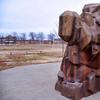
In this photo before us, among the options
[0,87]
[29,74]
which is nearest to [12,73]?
[29,74]

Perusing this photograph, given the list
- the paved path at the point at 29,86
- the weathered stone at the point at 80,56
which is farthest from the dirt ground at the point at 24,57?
the weathered stone at the point at 80,56

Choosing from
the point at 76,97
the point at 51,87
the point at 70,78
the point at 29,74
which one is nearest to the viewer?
the point at 76,97

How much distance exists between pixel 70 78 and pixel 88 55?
24.0 inches

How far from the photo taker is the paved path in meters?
5.28

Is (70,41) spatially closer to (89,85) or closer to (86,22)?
(86,22)

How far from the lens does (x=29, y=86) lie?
6133 mm

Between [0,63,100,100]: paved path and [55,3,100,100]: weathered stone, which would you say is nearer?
[55,3,100,100]: weathered stone

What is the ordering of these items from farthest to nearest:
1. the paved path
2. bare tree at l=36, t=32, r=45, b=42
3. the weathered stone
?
bare tree at l=36, t=32, r=45, b=42 → the paved path → the weathered stone

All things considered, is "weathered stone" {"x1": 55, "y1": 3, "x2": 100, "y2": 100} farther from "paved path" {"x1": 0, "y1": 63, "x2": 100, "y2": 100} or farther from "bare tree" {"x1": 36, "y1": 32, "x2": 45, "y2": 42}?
"bare tree" {"x1": 36, "y1": 32, "x2": 45, "y2": 42}

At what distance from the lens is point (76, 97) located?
16.8ft

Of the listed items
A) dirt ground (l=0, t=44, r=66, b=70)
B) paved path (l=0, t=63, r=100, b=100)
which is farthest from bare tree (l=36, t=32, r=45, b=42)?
paved path (l=0, t=63, r=100, b=100)

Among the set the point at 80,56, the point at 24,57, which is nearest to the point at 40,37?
the point at 24,57

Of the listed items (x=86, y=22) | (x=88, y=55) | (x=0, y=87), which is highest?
(x=86, y=22)

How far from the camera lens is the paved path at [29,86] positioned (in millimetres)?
5281
